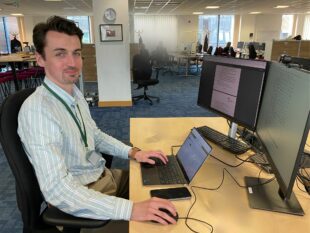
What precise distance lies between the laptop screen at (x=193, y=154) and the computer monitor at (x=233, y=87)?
348mm

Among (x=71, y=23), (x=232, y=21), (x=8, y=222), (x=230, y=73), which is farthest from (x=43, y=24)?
(x=232, y=21)

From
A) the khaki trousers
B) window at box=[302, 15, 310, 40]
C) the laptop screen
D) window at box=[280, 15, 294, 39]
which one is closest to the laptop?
the laptop screen

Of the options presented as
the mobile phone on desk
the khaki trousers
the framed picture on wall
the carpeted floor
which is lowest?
the carpeted floor

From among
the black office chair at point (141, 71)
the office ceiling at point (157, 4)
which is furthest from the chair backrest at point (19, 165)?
the office ceiling at point (157, 4)

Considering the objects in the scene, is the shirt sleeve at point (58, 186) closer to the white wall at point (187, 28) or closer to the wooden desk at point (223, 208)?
the wooden desk at point (223, 208)

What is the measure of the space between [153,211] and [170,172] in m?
0.35

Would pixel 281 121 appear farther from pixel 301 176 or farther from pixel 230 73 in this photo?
pixel 230 73

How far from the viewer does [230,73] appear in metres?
1.53

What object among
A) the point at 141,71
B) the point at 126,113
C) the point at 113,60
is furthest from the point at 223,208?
the point at 141,71

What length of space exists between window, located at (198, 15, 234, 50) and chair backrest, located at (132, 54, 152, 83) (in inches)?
375

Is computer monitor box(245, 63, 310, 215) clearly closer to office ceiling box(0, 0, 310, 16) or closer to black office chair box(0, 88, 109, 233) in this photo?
black office chair box(0, 88, 109, 233)

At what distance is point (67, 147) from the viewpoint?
1137 mm

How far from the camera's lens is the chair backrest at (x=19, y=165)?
1038 millimetres

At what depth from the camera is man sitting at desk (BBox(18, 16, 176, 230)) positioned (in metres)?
0.98
